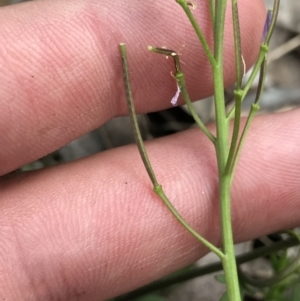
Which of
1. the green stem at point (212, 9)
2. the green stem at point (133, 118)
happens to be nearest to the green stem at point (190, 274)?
the green stem at point (133, 118)

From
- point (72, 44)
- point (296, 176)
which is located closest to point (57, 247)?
point (72, 44)

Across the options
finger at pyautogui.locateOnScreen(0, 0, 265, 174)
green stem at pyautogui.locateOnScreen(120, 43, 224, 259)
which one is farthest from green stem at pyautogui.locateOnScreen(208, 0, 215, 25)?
green stem at pyautogui.locateOnScreen(120, 43, 224, 259)

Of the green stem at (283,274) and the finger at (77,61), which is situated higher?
the finger at (77,61)

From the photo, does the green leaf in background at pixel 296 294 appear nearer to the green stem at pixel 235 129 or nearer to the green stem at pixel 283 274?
the green stem at pixel 283 274

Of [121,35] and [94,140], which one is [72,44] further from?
[94,140]

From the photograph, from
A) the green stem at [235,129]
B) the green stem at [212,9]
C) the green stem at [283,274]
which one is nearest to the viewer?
the green stem at [235,129]

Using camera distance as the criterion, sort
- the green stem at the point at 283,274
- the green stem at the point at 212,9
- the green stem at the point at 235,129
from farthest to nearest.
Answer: the green stem at the point at 283,274, the green stem at the point at 212,9, the green stem at the point at 235,129

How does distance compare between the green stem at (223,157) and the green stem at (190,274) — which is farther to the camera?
the green stem at (190,274)

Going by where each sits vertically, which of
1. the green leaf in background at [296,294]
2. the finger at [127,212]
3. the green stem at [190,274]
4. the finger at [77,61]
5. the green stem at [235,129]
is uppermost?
the finger at [77,61]

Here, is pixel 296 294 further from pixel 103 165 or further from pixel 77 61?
pixel 77 61
